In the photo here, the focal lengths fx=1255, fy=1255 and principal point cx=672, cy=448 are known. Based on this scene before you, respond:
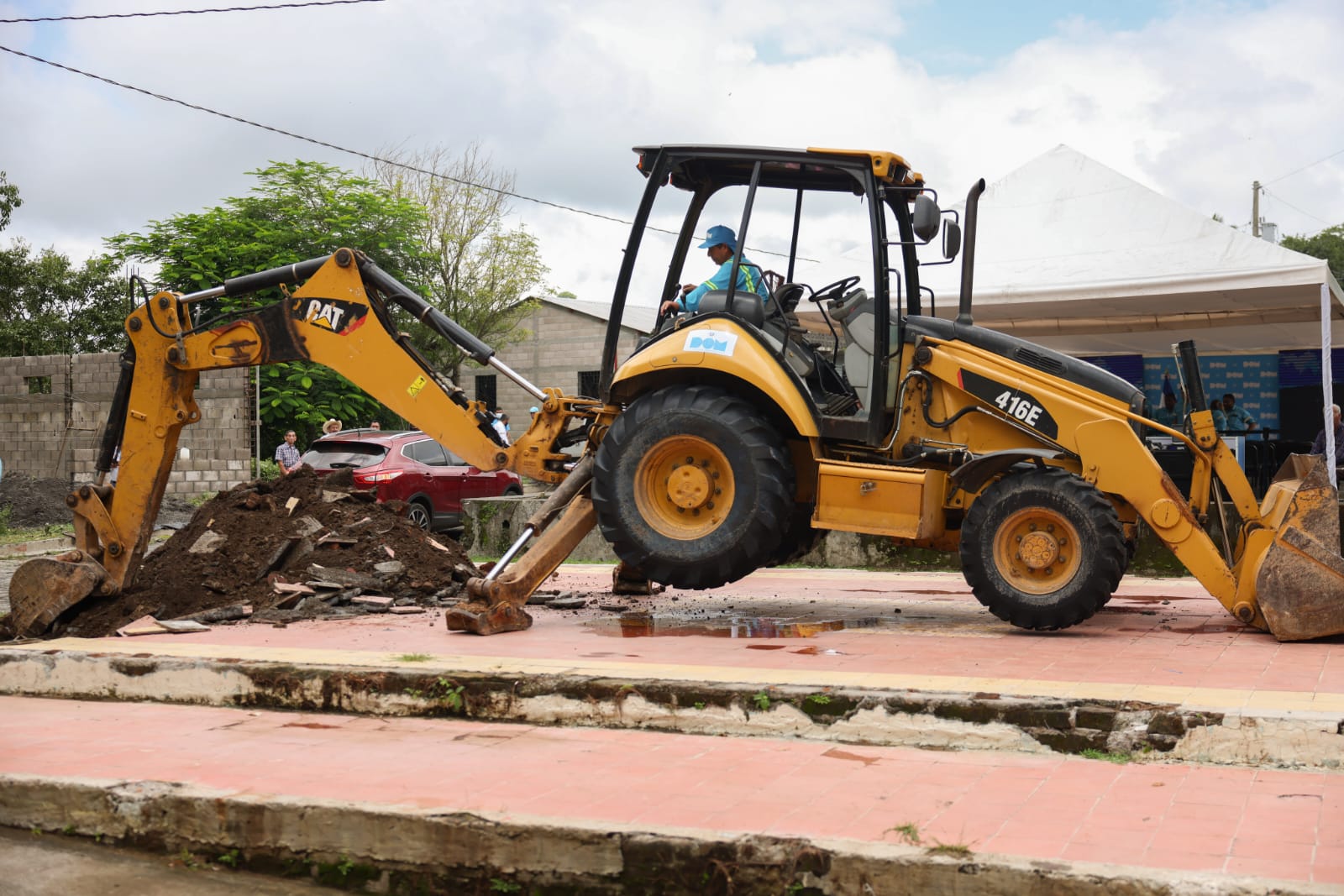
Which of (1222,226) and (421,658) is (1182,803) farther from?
(1222,226)

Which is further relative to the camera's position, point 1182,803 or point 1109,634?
point 1109,634

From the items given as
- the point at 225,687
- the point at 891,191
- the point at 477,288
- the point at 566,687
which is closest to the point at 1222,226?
the point at 891,191

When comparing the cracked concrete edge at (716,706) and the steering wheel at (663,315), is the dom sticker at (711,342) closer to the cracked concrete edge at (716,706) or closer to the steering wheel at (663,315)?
the steering wheel at (663,315)

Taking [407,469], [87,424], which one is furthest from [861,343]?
[87,424]

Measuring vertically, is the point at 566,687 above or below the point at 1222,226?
below

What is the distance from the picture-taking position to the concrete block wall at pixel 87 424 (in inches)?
1003

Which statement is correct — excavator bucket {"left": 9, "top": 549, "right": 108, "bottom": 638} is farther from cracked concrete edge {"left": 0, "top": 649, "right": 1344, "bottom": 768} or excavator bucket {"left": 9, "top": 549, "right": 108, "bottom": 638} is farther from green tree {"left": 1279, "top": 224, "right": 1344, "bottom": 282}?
green tree {"left": 1279, "top": 224, "right": 1344, "bottom": 282}

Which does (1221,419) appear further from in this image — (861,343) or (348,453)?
(348,453)

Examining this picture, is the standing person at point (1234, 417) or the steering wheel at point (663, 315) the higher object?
the steering wheel at point (663, 315)

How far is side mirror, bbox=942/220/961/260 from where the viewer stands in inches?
297

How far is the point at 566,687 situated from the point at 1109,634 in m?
3.52

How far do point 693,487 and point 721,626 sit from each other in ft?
3.29

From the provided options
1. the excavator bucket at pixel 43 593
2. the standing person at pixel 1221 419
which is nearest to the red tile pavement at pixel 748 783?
the excavator bucket at pixel 43 593

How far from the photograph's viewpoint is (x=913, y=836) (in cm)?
393
